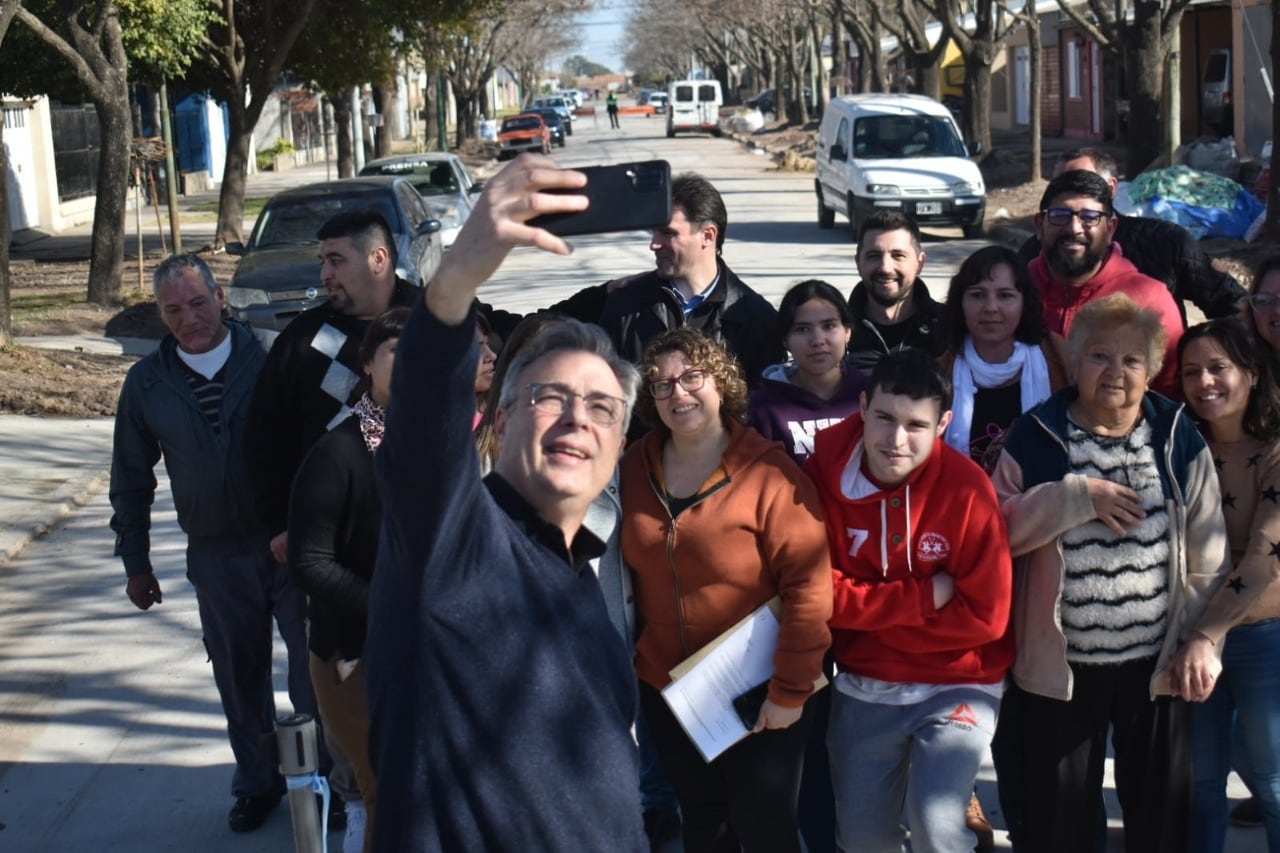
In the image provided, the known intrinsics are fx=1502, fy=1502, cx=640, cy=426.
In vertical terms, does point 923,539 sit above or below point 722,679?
above

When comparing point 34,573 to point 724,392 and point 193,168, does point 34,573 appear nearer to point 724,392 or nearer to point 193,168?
point 724,392

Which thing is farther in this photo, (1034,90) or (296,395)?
(1034,90)

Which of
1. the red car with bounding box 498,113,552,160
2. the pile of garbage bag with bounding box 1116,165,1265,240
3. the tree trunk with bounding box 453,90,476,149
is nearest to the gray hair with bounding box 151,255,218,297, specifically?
the pile of garbage bag with bounding box 1116,165,1265,240

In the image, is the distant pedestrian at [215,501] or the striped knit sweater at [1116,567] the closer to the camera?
the striped knit sweater at [1116,567]

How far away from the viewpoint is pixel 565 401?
2404 mm

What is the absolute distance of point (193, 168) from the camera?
4447cm

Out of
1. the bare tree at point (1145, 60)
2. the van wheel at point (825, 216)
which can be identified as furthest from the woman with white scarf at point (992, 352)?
the van wheel at point (825, 216)

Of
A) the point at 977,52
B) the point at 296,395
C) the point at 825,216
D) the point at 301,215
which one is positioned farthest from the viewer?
the point at 977,52

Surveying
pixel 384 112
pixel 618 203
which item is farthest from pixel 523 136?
pixel 618 203

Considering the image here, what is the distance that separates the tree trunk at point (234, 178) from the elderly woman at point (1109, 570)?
2189 centimetres

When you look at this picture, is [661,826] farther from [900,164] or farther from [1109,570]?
[900,164]

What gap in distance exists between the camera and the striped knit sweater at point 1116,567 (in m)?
3.90

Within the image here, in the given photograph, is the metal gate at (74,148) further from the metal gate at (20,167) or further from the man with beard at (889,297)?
the man with beard at (889,297)

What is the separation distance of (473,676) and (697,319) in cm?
294
